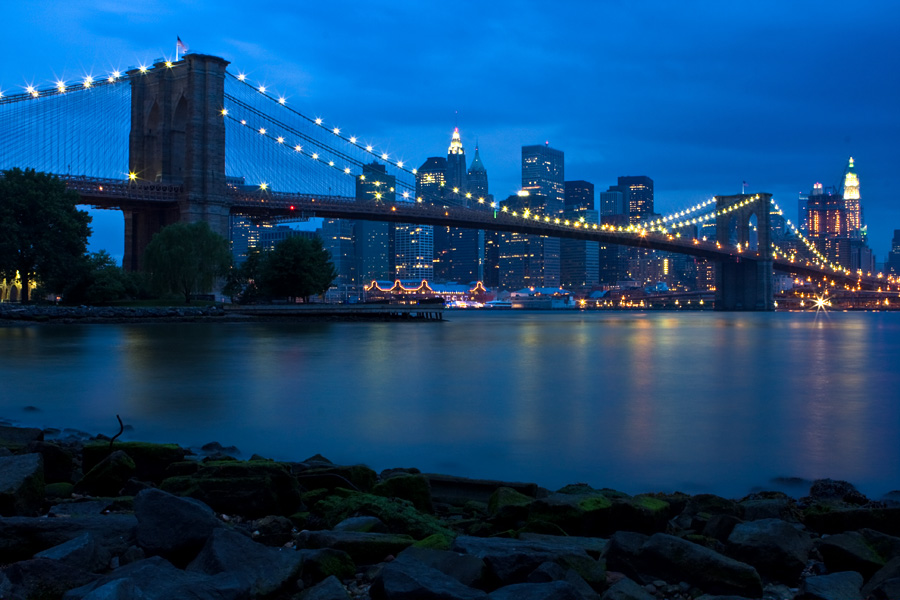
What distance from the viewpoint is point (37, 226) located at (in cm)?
4266

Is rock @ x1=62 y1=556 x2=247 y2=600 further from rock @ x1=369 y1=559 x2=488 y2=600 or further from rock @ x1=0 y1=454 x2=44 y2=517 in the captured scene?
rock @ x1=0 y1=454 x2=44 y2=517

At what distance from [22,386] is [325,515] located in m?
13.6

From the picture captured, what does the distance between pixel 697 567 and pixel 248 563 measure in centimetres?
249

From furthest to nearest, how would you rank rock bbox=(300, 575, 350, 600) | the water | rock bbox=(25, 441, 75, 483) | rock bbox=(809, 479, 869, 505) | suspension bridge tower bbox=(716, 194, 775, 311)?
suspension bridge tower bbox=(716, 194, 775, 311), the water, rock bbox=(809, 479, 869, 505), rock bbox=(25, 441, 75, 483), rock bbox=(300, 575, 350, 600)

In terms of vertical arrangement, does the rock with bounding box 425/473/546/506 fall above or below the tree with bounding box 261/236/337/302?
below

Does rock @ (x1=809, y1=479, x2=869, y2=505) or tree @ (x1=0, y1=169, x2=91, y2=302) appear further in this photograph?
tree @ (x1=0, y1=169, x2=91, y2=302)

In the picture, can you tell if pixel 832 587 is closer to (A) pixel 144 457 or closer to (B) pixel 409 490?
(B) pixel 409 490

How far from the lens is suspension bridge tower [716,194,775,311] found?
3671 inches

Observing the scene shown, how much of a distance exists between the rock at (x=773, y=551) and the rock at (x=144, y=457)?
4863 millimetres

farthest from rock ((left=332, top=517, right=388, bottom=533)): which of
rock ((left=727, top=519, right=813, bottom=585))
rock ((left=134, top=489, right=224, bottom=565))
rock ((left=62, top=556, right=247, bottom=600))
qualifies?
rock ((left=727, top=519, right=813, bottom=585))

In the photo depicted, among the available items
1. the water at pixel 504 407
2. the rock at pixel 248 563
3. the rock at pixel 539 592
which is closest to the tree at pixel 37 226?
the water at pixel 504 407

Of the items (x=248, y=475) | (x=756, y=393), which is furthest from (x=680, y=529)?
(x=756, y=393)

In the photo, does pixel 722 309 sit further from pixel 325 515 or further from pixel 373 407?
pixel 325 515

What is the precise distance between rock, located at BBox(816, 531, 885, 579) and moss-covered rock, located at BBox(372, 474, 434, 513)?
114 inches
